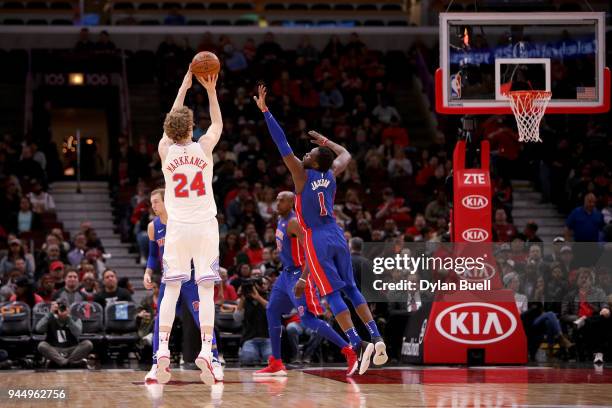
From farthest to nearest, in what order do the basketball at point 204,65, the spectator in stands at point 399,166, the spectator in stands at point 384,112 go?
the spectator in stands at point 384,112, the spectator in stands at point 399,166, the basketball at point 204,65

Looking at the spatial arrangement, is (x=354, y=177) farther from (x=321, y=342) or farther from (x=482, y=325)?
(x=482, y=325)

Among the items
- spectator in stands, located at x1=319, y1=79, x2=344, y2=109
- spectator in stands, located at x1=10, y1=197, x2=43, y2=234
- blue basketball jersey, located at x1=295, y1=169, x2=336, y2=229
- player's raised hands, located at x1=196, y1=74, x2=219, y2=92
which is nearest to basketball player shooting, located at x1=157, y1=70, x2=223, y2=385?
player's raised hands, located at x1=196, y1=74, x2=219, y2=92

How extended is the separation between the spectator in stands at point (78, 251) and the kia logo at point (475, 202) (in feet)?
21.5

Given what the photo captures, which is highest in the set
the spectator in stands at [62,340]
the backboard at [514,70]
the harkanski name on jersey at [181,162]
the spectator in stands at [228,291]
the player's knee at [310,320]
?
the backboard at [514,70]

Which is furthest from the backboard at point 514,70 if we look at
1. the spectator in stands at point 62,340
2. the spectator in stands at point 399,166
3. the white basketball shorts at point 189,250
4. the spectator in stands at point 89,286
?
the spectator in stands at point 399,166

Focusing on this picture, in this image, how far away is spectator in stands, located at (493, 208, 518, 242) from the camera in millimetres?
17562

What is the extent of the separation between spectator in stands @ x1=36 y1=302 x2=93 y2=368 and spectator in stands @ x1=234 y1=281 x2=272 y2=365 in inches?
76.7

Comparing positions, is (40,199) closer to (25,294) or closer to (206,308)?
(25,294)

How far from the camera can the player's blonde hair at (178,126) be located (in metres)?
9.07

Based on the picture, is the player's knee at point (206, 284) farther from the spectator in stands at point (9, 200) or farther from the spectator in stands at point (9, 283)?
the spectator in stands at point (9, 200)

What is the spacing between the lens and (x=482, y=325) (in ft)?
43.7

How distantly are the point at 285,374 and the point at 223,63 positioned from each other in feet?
45.1

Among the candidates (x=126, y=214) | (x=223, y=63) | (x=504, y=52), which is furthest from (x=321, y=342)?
(x=223, y=63)

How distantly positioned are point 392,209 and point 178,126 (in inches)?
423
